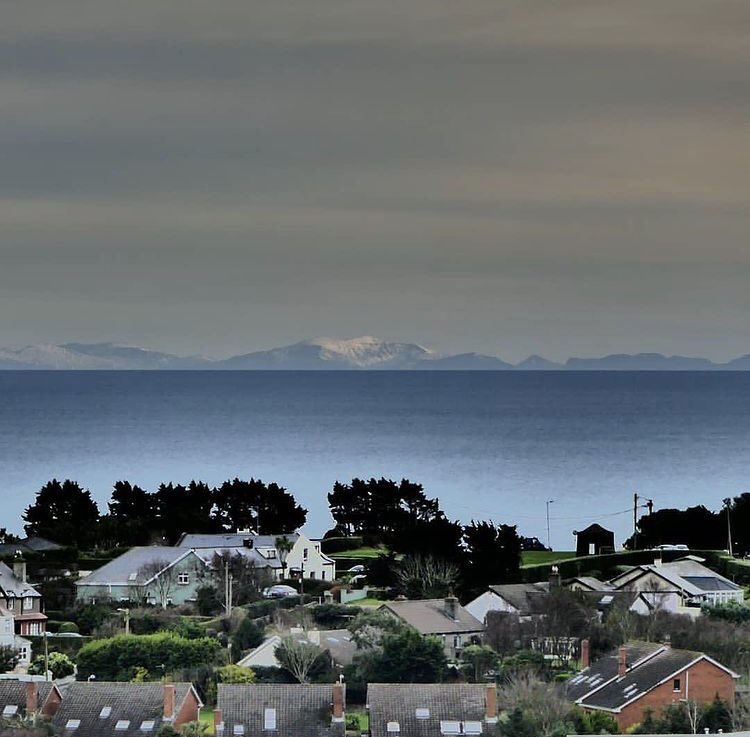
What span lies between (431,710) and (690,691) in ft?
23.8

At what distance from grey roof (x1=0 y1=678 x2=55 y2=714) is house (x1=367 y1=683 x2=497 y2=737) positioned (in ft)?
25.0

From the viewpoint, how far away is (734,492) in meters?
136

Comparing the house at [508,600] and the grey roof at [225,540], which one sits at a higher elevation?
the grey roof at [225,540]

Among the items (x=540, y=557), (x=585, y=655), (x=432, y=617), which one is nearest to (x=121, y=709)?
(x=585, y=655)

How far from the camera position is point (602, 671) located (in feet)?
149

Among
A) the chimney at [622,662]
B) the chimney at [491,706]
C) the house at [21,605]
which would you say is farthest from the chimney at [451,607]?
the chimney at [491,706]

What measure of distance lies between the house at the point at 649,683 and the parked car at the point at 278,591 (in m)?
16.5

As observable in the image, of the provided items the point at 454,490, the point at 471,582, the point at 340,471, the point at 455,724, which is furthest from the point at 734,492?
the point at 455,724

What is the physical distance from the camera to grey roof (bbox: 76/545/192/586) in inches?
2389

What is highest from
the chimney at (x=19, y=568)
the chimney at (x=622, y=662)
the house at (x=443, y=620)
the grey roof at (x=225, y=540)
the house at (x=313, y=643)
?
the grey roof at (x=225, y=540)

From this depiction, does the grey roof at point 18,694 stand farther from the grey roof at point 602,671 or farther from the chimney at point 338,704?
the grey roof at point 602,671

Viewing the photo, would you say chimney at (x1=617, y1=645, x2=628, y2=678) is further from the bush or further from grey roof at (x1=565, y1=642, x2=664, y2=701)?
the bush

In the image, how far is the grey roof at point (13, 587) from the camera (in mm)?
55750

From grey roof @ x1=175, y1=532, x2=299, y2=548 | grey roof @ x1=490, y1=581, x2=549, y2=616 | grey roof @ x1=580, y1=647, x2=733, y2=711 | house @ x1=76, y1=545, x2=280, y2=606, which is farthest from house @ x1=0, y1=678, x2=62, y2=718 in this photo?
grey roof @ x1=175, y1=532, x2=299, y2=548
